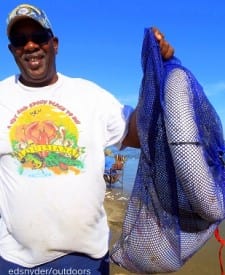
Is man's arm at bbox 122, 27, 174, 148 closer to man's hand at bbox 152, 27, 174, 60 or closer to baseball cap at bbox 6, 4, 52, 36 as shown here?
man's hand at bbox 152, 27, 174, 60

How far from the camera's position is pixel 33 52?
115 inches

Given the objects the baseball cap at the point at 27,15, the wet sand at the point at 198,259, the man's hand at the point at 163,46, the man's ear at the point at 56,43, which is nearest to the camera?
the man's hand at the point at 163,46

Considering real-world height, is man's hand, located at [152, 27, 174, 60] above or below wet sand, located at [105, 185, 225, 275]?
Answer: above

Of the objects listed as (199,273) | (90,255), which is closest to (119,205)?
(199,273)

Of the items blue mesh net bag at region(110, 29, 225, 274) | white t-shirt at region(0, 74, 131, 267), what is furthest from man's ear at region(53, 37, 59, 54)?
blue mesh net bag at region(110, 29, 225, 274)

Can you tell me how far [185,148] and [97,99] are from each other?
30.3 inches

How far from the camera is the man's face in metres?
2.93

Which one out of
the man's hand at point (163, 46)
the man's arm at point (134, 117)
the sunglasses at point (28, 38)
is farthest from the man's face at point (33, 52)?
the man's hand at point (163, 46)

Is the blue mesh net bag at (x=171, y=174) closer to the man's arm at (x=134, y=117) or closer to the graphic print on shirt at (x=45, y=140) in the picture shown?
the man's arm at (x=134, y=117)

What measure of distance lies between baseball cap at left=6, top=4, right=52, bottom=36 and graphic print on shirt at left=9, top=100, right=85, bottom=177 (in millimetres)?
554

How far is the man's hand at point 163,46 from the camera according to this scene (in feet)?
9.05

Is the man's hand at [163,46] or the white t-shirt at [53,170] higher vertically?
the man's hand at [163,46]

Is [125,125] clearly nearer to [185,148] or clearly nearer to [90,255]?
[185,148]

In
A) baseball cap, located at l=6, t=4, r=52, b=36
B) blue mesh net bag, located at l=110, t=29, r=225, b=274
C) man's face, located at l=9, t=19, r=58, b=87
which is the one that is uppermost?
baseball cap, located at l=6, t=4, r=52, b=36
